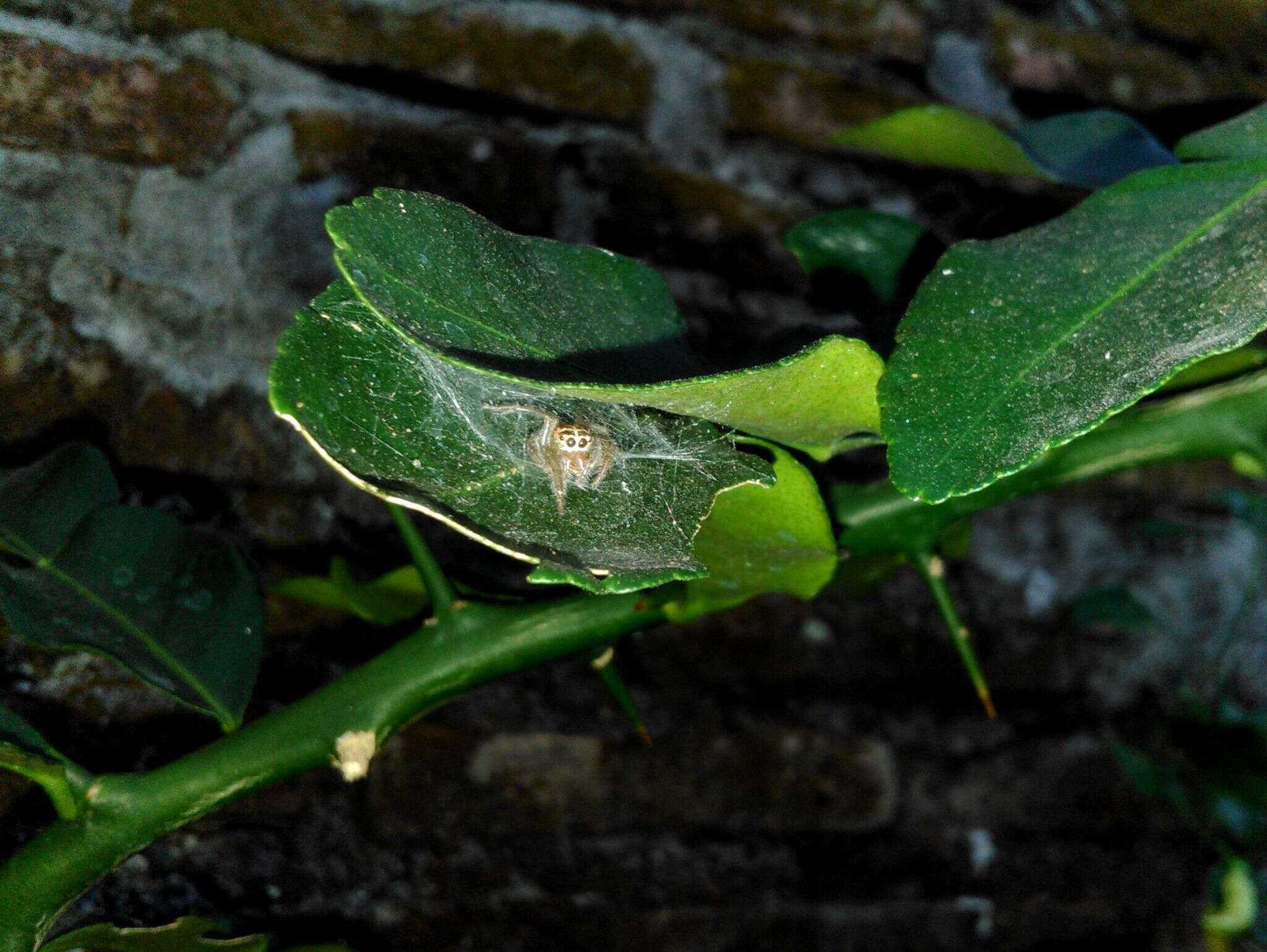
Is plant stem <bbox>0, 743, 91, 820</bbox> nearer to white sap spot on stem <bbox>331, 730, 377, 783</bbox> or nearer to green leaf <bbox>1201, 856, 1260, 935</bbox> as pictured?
white sap spot on stem <bbox>331, 730, 377, 783</bbox>

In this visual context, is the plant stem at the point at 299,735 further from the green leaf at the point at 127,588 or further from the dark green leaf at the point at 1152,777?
the dark green leaf at the point at 1152,777

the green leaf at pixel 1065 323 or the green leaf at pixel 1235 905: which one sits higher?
the green leaf at pixel 1065 323

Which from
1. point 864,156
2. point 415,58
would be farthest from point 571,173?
point 864,156

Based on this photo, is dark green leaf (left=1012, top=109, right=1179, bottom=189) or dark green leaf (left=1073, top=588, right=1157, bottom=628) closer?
dark green leaf (left=1012, top=109, right=1179, bottom=189)

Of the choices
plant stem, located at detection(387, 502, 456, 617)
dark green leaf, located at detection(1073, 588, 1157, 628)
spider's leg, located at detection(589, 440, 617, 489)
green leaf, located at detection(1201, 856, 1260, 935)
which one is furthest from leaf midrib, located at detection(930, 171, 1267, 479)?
green leaf, located at detection(1201, 856, 1260, 935)

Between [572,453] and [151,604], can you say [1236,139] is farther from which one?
[151,604]

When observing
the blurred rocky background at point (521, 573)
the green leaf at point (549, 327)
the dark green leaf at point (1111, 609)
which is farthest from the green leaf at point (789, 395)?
the dark green leaf at point (1111, 609)
